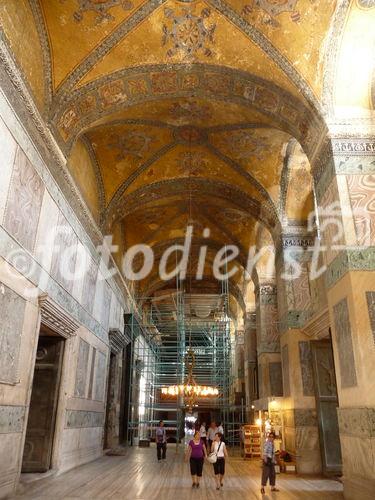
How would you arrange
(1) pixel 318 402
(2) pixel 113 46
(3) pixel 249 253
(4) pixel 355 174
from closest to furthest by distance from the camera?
(4) pixel 355 174 < (2) pixel 113 46 < (1) pixel 318 402 < (3) pixel 249 253

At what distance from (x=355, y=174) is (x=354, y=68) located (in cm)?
178

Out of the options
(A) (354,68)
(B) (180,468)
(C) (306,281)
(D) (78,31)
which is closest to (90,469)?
(B) (180,468)

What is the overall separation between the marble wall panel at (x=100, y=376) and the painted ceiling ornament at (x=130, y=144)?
15.5ft

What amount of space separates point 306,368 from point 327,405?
0.81m

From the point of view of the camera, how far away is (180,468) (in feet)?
28.6

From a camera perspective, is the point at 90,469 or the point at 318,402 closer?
the point at 90,469

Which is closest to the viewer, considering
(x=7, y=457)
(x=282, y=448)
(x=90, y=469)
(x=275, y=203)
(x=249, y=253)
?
(x=7, y=457)

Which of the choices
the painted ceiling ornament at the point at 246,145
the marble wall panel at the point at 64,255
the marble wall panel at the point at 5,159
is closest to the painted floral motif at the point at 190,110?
the painted ceiling ornament at the point at 246,145

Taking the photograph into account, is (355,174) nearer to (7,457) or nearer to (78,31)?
(78,31)

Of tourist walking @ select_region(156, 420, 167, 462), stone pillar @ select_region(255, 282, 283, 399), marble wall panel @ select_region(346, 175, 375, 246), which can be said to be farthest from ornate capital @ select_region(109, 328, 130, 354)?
marble wall panel @ select_region(346, 175, 375, 246)

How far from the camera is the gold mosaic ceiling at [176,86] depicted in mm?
6508

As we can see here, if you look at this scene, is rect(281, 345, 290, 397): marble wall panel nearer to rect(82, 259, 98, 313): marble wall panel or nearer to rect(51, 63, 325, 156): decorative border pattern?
rect(82, 259, 98, 313): marble wall panel

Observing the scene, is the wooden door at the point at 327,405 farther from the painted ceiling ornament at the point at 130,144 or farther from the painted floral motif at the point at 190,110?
the painted ceiling ornament at the point at 130,144

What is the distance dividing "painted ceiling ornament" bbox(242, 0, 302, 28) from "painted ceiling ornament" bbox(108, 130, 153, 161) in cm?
362
